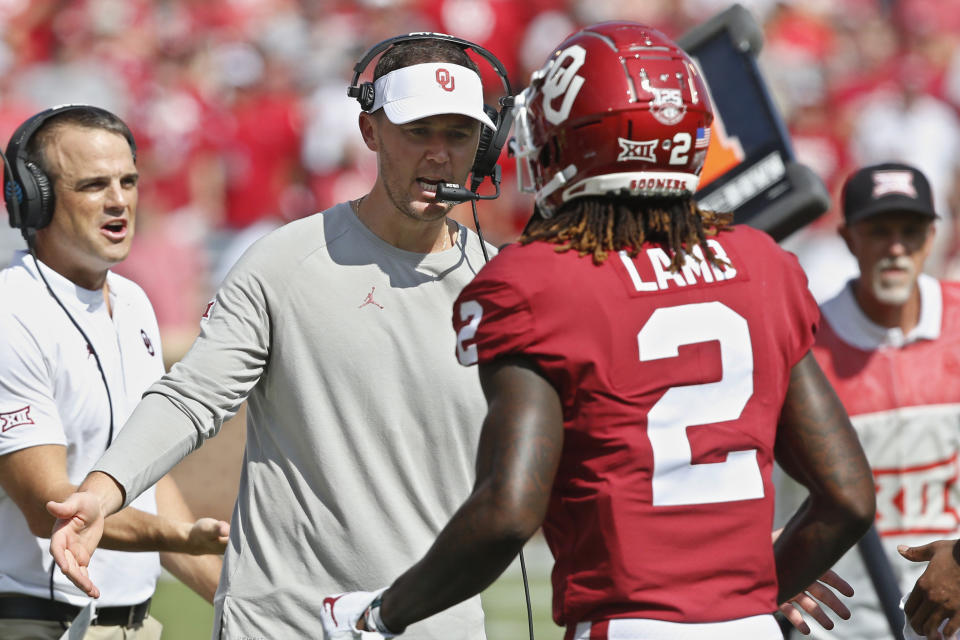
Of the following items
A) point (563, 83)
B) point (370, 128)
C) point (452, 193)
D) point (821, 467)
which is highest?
point (370, 128)

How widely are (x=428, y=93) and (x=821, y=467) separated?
1.40m

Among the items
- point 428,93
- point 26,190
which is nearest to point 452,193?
point 428,93

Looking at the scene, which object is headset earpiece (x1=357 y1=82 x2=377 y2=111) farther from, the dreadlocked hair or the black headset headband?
the dreadlocked hair

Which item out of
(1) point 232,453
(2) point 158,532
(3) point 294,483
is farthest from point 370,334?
(1) point 232,453

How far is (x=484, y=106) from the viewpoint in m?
3.58

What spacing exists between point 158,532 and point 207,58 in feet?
30.4

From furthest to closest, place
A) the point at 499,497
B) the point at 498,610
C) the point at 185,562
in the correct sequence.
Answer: the point at 498,610 < the point at 185,562 < the point at 499,497

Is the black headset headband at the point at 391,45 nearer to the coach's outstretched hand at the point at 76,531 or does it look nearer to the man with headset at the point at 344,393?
the man with headset at the point at 344,393

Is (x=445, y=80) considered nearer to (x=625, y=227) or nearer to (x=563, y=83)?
(x=563, y=83)

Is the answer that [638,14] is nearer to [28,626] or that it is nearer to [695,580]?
[28,626]

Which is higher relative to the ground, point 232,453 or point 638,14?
point 638,14

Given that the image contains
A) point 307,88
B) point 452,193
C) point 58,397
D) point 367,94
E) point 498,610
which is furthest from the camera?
point 307,88

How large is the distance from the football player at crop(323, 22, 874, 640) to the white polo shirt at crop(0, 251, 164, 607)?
60.3 inches

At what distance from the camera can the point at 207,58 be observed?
12.3m
